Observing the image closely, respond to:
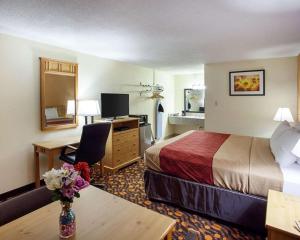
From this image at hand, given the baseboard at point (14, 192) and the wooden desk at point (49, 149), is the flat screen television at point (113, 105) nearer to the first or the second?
the wooden desk at point (49, 149)

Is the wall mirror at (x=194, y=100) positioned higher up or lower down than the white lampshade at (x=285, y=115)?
higher up

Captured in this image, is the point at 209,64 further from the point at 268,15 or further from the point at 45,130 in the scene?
the point at 45,130

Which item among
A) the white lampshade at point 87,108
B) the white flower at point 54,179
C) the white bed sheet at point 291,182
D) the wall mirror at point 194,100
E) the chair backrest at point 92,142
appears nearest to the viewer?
the white flower at point 54,179

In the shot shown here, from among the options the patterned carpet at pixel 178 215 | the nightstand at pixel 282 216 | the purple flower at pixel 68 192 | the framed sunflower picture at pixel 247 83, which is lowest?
the patterned carpet at pixel 178 215

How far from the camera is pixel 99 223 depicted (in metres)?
1.08

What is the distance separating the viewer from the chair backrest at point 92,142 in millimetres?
2633

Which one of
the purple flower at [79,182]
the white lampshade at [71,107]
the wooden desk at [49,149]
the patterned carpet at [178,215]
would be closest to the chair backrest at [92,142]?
the wooden desk at [49,149]

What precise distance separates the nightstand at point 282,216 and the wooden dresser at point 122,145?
8.65 feet

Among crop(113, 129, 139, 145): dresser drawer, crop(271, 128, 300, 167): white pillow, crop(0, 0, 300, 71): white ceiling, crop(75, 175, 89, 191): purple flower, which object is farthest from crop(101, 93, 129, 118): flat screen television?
crop(75, 175, 89, 191): purple flower

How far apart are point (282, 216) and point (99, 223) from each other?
1.22 m

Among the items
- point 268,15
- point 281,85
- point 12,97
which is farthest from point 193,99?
point 12,97

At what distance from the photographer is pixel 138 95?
5309 mm

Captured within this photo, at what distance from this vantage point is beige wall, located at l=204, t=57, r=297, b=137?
164 inches

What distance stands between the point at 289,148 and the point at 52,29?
301cm
